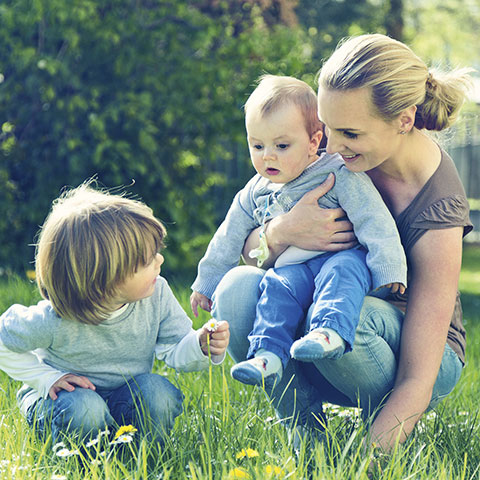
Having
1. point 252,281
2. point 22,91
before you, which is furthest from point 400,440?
point 22,91

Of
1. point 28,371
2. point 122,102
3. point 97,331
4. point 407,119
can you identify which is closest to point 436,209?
point 407,119

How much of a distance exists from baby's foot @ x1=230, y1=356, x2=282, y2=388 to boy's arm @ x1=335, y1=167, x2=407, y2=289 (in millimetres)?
434

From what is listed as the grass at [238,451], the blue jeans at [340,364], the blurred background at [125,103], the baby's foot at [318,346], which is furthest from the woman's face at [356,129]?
the blurred background at [125,103]

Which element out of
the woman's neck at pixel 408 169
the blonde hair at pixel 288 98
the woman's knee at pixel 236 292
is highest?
the blonde hair at pixel 288 98

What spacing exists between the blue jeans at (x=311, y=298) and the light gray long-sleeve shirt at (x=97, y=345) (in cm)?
21

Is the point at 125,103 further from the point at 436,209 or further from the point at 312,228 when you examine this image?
the point at 436,209

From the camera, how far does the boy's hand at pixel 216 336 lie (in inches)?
93.8

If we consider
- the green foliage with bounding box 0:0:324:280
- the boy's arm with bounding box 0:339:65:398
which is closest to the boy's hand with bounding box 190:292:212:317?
the boy's arm with bounding box 0:339:65:398

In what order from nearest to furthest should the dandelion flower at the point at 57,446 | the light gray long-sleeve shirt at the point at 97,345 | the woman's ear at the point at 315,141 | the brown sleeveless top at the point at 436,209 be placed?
the dandelion flower at the point at 57,446
the light gray long-sleeve shirt at the point at 97,345
the brown sleeveless top at the point at 436,209
the woman's ear at the point at 315,141

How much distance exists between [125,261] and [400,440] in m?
1.01

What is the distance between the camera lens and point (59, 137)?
638cm

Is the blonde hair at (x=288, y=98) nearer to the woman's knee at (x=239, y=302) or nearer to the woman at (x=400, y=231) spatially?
the woman at (x=400, y=231)

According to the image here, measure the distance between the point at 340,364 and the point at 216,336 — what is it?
42cm

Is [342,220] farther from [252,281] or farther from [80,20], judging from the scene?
[80,20]
